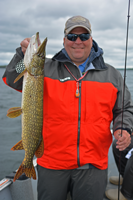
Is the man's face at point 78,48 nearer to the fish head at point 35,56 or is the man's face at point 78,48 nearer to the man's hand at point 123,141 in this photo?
the fish head at point 35,56

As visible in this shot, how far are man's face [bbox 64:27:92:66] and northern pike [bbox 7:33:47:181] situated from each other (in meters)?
0.43

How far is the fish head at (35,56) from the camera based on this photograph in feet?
6.55

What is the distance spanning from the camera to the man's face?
7.69 feet

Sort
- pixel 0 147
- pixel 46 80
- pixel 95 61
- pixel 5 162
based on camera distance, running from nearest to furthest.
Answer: pixel 46 80, pixel 95 61, pixel 5 162, pixel 0 147

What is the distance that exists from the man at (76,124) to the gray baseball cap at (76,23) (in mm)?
37

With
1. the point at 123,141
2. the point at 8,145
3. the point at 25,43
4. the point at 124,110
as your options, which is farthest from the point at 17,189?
the point at 8,145

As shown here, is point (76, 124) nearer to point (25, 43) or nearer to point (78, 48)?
point (78, 48)

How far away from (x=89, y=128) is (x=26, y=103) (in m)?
0.75

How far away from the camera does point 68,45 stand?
7.80ft

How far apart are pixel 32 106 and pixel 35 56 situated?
535 mm

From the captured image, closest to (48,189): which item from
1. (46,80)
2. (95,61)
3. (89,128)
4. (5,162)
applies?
(89,128)

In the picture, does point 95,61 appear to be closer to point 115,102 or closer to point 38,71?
point 115,102

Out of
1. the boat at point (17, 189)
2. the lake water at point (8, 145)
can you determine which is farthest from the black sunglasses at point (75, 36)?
the lake water at point (8, 145)

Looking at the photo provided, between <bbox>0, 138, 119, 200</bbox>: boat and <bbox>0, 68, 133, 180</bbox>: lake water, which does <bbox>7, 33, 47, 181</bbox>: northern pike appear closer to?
<bbox>0, 138, 119, 200</bbox>: boat
